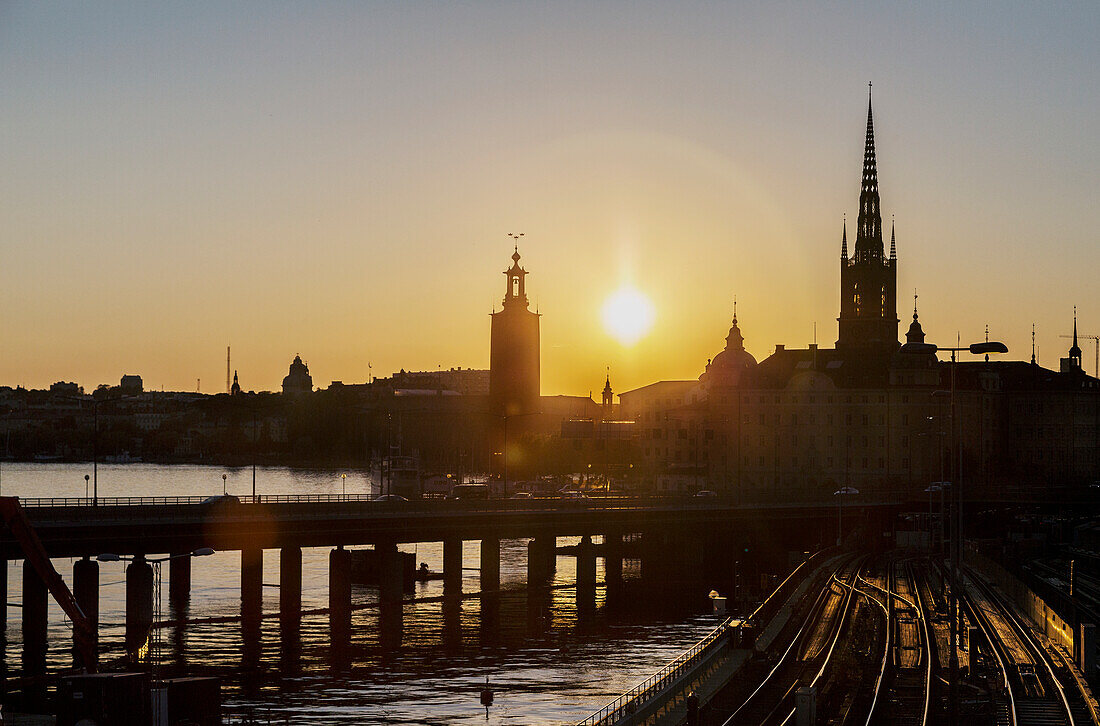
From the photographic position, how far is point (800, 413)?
19100cm

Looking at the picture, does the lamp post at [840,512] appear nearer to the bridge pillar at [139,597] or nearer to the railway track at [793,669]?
the railway track at [793,669]

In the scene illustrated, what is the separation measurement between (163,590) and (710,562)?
5169 cm

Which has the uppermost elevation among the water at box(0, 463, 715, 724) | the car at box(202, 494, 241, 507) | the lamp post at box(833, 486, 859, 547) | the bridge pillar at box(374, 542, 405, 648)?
the car at box(202, 494, 241, 507)

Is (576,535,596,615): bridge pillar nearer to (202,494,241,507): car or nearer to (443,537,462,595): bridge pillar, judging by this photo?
(443,537,462,595): bridge pillar

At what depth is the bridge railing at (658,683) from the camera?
53.8 metres

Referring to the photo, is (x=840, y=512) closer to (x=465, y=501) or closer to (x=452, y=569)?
(x=465, y=501)

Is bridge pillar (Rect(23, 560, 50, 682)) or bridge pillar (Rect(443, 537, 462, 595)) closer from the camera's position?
bridge pillar (Rect(23, 560, 50, 682))

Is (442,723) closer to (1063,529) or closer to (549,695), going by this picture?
(549,695)

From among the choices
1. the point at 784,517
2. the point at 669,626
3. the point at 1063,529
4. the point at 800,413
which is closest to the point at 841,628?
the point at 669,626

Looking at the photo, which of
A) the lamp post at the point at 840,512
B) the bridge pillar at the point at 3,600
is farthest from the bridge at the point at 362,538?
the lamp post at the point at 840,512

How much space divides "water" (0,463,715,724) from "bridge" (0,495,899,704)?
2.00 m

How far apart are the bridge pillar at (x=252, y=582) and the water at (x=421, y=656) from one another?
4.97 ft

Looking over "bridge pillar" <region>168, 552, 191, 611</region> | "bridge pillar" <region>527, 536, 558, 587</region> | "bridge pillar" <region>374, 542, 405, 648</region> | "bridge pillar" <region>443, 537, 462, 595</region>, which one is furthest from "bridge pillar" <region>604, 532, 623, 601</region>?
"bridge pillar" <region>168, 552, 191, 611</region>

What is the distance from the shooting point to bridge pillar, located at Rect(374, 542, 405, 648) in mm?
102312
